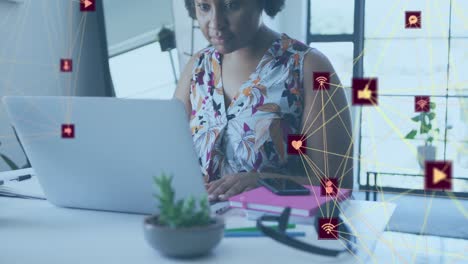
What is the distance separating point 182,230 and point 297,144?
73 cm

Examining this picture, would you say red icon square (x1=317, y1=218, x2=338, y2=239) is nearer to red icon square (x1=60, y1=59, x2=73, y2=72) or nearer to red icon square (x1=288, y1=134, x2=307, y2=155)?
red icon square (x1=288, y1=134, x2=307, y2=155)

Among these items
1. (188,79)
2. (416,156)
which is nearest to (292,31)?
(416,156)

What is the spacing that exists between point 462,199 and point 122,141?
141 inches

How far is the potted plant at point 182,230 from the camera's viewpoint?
0.60 metres

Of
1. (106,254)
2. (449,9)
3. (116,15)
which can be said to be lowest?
(106,254)

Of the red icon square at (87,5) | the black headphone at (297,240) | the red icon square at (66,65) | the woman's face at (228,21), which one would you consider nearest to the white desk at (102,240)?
the black headphone at (297,240)

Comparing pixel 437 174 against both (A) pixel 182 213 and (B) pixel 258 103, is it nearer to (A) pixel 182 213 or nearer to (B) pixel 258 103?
(A) pixel 182 213

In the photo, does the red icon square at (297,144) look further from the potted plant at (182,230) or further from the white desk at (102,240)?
the potted plant at (182,230)

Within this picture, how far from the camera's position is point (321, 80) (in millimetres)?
1294

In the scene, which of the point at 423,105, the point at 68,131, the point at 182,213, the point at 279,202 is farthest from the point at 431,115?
the point at 182,213

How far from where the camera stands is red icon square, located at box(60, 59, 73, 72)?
192 centimetres

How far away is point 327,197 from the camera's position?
32.9 inches

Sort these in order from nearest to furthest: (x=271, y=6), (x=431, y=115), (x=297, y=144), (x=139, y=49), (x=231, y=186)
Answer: (x=231, y=186) → (x=297, y=144) → (x=271, y=6) → (x=139, y=49) → (x=431, y=115)

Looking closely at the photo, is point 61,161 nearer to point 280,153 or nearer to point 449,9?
point 280,153
